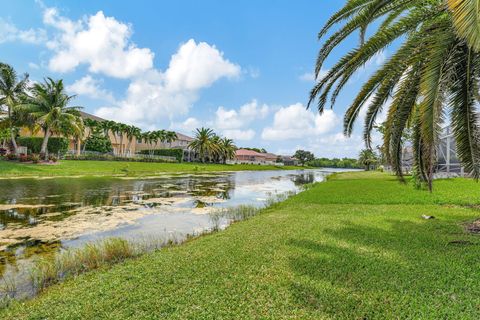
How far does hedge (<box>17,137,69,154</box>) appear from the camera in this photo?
41.8 m

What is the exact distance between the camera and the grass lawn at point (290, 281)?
388cm

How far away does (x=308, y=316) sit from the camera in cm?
370

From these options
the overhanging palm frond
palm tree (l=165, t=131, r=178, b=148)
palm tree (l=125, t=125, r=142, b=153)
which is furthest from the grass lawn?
palm tree (l=165, t=131, r=178, b=148)

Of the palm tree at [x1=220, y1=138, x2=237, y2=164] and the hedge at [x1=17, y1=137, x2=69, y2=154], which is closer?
the hedge at [x1=17, y1=137, x2=69, y2=154]

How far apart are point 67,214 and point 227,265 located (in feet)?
29.5

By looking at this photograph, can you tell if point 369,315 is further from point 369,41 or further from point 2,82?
point 2,82

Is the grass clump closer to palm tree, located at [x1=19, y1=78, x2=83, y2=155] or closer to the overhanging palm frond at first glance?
the overhanging palm frond

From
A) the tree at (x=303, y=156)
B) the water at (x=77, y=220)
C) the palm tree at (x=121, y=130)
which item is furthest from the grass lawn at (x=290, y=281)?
the tree at (x=303, y=156)

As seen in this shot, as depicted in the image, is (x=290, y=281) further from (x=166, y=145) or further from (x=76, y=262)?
(x=166, y=145)

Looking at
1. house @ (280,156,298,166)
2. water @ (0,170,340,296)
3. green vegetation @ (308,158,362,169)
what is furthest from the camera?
green vegetation @ (308,158,362,169)

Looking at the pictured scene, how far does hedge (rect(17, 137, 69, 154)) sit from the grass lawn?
42699mm

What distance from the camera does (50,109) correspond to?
120ft

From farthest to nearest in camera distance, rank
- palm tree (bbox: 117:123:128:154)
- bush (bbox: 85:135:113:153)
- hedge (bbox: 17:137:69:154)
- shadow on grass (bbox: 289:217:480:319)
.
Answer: palm tree (bbox: 117:123:128:154)
bush (bbox: 85:135:113:153)
hedge (bbox: 17:137:69:154)
shadow on grass (bbox: 289:217:480:319)

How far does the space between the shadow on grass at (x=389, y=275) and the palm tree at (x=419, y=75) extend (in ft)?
5.27
